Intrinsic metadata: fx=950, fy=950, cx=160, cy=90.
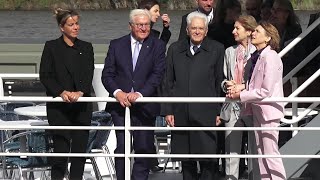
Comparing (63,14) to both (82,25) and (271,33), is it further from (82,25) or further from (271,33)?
(82,25)

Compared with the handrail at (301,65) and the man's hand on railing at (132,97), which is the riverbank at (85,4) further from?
the man's hand on railing at (132,97)

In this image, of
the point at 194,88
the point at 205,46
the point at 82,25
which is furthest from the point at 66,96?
the point at 82,25

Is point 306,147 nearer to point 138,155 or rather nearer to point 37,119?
point 138,155

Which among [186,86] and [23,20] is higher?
[186,86]

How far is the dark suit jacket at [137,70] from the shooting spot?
7324mm

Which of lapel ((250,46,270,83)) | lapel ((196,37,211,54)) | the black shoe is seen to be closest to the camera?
lapel ((250,46,270,83))

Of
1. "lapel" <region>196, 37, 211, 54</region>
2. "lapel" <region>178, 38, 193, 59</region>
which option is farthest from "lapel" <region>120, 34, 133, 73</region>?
"lapel" <region>196, 37, 211, 54</region>

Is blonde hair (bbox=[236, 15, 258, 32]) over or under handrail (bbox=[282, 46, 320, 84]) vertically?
over

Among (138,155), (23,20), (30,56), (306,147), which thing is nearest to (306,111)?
(306,147)

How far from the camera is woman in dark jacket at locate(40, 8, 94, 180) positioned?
7.35 meters

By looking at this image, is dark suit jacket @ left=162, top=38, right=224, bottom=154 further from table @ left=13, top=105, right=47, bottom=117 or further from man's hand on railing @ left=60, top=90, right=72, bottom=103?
table @ left=13, top=105, right=47, bottom=117

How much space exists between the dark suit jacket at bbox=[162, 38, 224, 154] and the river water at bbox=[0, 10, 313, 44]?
77.3 ft

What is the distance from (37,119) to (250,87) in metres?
3.01

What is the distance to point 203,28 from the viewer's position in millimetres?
7246
